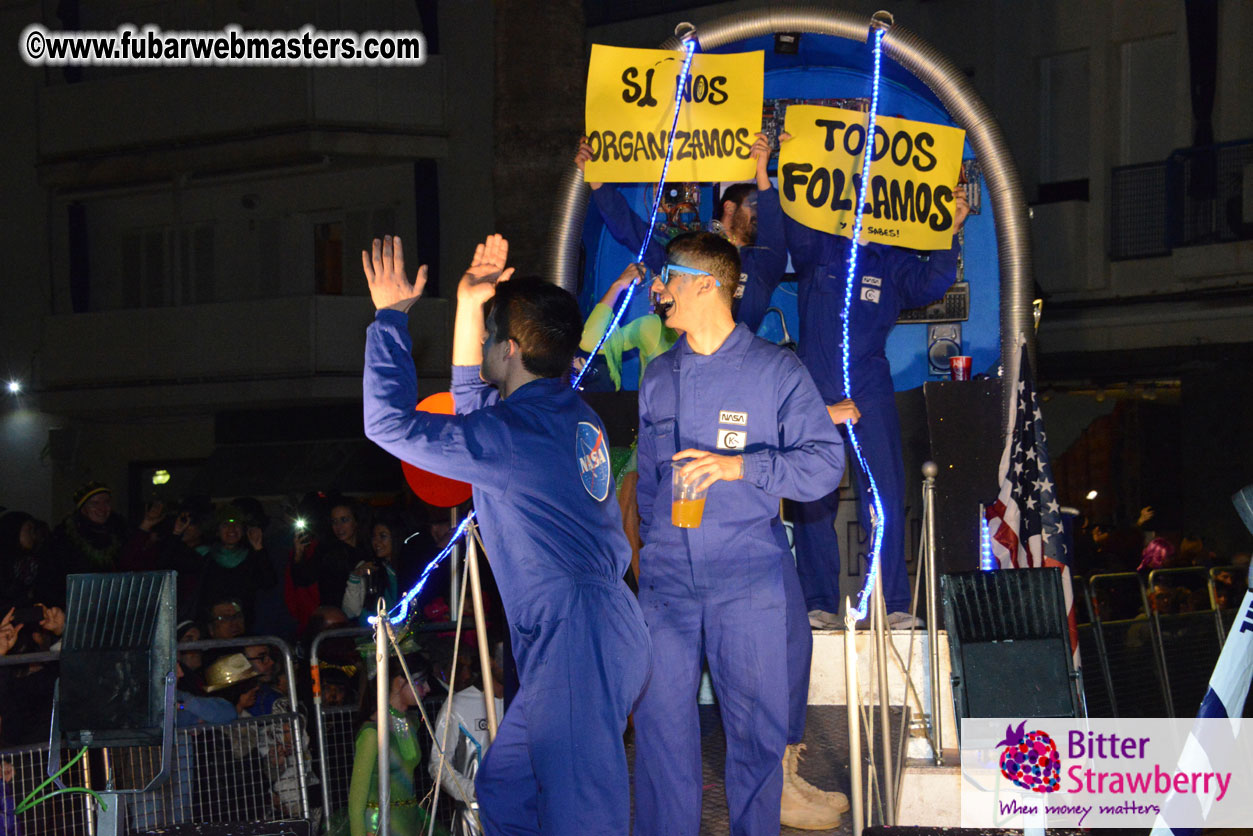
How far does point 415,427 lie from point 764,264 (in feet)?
12.3

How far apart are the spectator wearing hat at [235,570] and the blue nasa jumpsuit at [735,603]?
5553 millimetres

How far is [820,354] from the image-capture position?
7.46 metres

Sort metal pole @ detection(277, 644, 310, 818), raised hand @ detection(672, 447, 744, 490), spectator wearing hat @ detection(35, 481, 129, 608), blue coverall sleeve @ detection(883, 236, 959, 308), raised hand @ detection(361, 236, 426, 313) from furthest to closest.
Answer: spectator wearing hat @ detection(35, 481, 129, 608) < blue coverall sleeve @ detection(883, 236, 959, 308) < metal pole @ detection(277, 644, 310, 818) < raised hand @ detection(672, 447, 744, 490) < raised hand @ detection(361, 236, 426, 313)

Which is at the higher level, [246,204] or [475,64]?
[475,64]

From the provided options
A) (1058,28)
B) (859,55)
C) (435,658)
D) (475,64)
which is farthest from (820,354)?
(475,64)

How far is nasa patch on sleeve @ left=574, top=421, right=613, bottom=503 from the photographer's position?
4008 millimetres

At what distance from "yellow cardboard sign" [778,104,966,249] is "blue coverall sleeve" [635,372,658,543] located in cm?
266

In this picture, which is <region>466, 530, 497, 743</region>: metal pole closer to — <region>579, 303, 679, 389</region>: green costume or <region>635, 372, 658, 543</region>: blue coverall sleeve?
<region>635, 372, 658, 543</region>: blue coverall sleeve

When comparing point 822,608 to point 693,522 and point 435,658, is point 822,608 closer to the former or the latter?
point 435,658

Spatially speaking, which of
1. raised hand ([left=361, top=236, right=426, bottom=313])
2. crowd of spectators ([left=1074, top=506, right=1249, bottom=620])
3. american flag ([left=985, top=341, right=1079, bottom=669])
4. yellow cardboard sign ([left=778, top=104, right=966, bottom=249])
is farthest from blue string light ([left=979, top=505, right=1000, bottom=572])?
raised hand ([left=361, top=236, right=426, bottom=313])

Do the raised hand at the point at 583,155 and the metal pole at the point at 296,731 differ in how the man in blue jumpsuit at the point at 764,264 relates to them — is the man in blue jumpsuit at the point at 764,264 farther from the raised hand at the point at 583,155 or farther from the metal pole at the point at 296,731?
the metal pole at the point at 296,731

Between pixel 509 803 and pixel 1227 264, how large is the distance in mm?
16043

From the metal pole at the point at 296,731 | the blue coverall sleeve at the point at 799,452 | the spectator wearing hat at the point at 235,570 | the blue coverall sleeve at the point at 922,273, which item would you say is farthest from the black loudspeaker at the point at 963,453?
the spectator wearing hat at the point at 235,570

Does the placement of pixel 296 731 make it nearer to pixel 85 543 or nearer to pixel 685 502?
pixel 685 502
